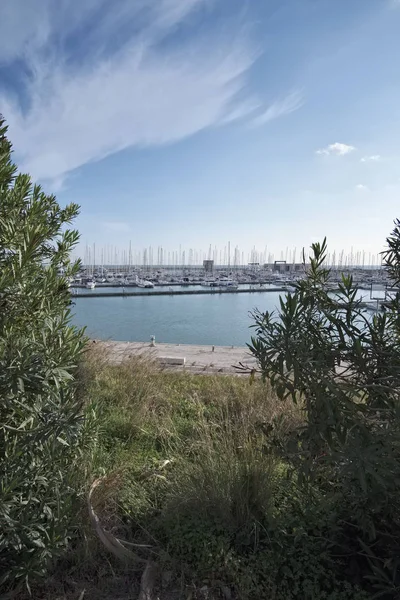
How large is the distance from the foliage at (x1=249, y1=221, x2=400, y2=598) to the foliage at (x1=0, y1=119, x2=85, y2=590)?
1122 mm

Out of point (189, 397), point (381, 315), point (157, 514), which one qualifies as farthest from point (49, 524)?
point (189, 397)

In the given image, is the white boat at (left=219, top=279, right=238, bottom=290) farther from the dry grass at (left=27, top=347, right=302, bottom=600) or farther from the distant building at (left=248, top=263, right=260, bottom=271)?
the dry grass at (left=27, top=347, right=302, bottom=600)

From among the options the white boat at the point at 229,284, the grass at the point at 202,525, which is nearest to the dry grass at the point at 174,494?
the grass at the point at 202,525

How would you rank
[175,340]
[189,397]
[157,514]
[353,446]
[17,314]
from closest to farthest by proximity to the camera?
[353,446] < [17,314] < [157,514] < [189,397] < [175,340]

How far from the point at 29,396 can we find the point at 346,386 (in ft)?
5.33

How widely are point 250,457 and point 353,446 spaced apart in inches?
53.6

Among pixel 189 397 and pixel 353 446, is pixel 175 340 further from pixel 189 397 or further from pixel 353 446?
pixel 353 446

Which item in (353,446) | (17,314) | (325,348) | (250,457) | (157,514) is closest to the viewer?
(353,446)

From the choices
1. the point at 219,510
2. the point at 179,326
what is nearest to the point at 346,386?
the point at 219,510

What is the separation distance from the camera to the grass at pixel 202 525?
2033 millimetres

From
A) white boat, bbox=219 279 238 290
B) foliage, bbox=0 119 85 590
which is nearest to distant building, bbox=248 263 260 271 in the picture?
white boat, bbox=219 279 238 290

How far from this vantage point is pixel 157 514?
8.43 feet

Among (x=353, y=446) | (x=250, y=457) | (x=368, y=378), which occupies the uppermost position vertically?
(x=368, y=378)

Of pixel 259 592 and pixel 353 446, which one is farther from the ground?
pixel 353 446
